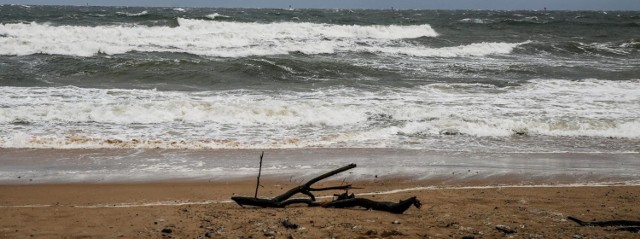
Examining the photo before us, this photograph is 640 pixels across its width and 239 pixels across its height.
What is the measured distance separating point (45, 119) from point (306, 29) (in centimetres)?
2663

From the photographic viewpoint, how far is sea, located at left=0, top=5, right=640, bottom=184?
8688 mm

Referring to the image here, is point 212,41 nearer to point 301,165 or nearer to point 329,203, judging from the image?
point 301,165

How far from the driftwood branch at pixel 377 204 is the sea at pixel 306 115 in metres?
2.15

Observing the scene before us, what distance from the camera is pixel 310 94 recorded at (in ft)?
50.3

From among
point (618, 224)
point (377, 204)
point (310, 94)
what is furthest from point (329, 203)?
point (310, 94)

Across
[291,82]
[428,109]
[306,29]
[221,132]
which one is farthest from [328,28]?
[221,132]

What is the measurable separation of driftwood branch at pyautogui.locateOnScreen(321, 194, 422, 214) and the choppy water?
392 cm

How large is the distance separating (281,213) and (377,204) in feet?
2.98

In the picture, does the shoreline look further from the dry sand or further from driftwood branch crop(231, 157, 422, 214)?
driftwood branch crop(231, 157, 422, 214)

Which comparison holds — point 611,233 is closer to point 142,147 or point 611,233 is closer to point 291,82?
point 142,147

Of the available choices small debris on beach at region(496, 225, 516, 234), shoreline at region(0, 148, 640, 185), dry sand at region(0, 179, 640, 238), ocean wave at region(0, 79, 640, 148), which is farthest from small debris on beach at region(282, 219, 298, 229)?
ocean wave at region(0, 79, 640, 148)

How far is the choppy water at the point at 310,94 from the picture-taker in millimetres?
10555

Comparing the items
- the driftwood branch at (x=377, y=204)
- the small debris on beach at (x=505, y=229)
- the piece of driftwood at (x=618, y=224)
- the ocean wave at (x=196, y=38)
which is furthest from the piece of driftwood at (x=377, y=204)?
the ocean wave at (x=196, y=38)

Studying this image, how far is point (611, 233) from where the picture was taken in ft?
16.9
